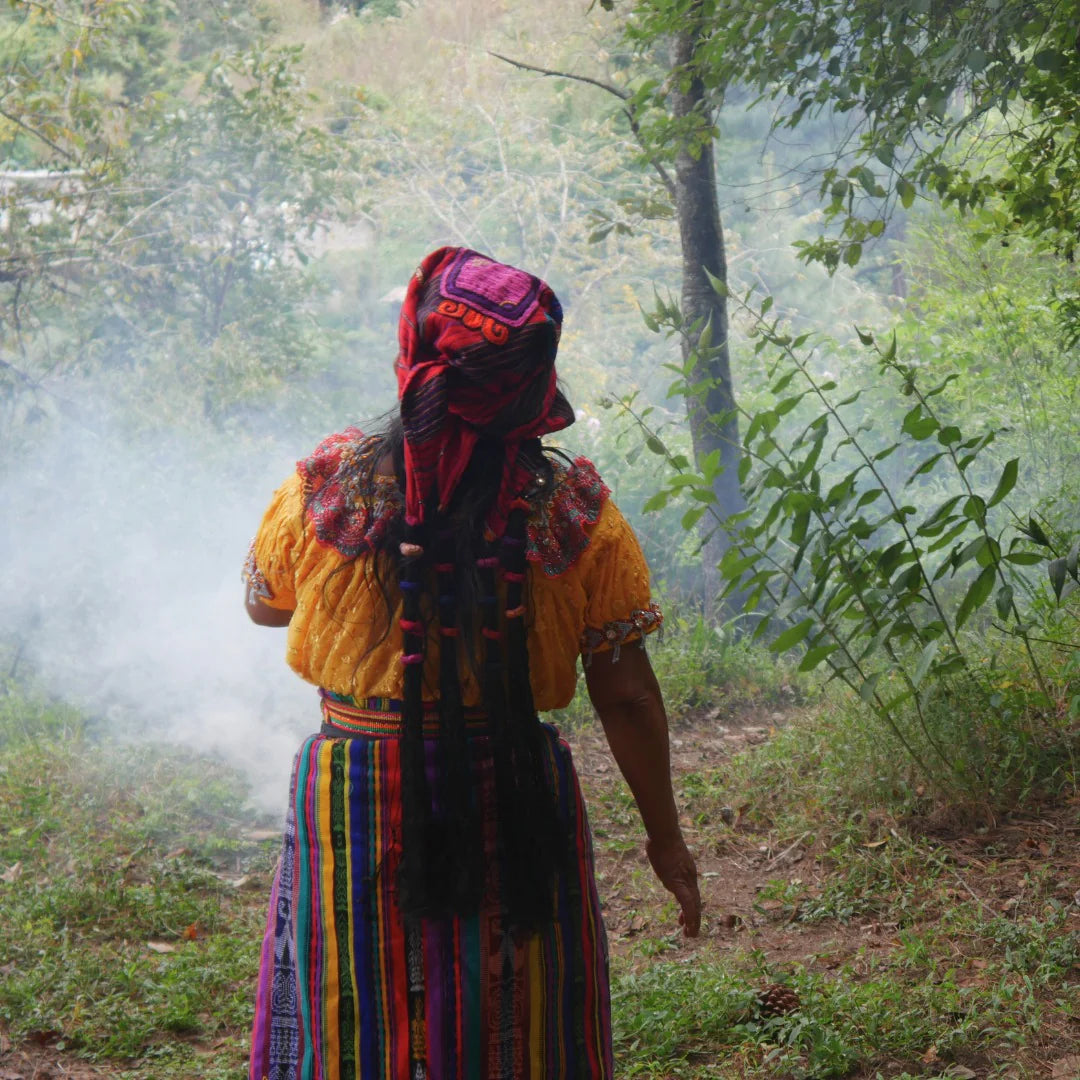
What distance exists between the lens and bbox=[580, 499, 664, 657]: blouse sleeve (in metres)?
1.72

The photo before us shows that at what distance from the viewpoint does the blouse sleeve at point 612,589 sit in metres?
1.72

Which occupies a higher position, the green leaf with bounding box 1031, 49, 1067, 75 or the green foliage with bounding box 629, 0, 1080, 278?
the green foliage with bounding box 629, 0, 1080, 278

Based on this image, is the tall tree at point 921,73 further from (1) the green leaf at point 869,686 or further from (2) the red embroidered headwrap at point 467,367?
(2) the red embroidered headwrap at point 467,367

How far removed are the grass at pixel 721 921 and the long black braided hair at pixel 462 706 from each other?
1282 millimetres

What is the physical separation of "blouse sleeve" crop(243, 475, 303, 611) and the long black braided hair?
159 millimetres

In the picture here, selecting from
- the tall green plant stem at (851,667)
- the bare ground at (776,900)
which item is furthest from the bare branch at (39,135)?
the bare ground at (776,900)

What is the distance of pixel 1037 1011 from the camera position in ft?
8.34

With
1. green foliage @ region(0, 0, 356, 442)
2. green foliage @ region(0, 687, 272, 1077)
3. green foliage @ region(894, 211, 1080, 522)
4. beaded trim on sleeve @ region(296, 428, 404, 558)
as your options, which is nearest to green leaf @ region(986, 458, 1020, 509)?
beaded trim on sleeve @ region(296, 428, 404, 558)

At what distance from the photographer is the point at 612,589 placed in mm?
1723

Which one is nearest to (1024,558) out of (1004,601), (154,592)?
(1004,601)

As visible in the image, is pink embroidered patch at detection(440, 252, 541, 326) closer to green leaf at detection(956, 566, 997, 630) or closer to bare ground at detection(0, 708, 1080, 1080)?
green leaf at detection(956, 566, 997, 630)

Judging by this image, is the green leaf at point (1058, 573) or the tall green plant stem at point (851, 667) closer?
the green leaf at point (1058, 573)

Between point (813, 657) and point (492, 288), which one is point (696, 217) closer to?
point (813, 657)

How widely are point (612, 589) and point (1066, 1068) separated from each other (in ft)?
5.12
